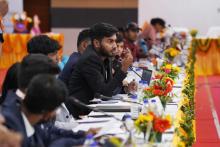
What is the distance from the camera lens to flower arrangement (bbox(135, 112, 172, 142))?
248cm

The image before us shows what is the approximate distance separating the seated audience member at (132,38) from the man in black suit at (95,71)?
3.57 m

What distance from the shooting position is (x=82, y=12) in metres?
14.1

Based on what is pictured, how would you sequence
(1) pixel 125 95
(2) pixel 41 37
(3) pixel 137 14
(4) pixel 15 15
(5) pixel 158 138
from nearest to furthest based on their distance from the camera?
(5) pixel 158 138, (2) pixel 41 37, (1) pixel 125 95, (4) pixel 15 15, (3) pixel 137 14

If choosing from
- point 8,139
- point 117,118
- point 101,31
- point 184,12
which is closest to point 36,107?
point 8,139

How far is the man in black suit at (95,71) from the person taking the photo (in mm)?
3834

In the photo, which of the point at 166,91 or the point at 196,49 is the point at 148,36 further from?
the point at 166,91

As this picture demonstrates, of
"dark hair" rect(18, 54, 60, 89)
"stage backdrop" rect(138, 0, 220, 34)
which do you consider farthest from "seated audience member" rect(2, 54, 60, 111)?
"stage backdrop" rect(138, 0, 220, 34)

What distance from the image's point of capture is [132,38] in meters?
7.74

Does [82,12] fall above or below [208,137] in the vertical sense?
above

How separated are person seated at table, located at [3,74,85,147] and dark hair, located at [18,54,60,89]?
129mm

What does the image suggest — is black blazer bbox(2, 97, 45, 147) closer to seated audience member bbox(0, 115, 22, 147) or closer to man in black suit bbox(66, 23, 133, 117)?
seated audience member bbox(0, 115, 22, 147)

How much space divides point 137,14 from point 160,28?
3.19 meters

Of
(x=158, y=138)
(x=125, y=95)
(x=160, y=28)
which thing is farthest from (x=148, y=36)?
(x=158, y=138)

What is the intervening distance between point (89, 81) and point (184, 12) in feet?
32.1
